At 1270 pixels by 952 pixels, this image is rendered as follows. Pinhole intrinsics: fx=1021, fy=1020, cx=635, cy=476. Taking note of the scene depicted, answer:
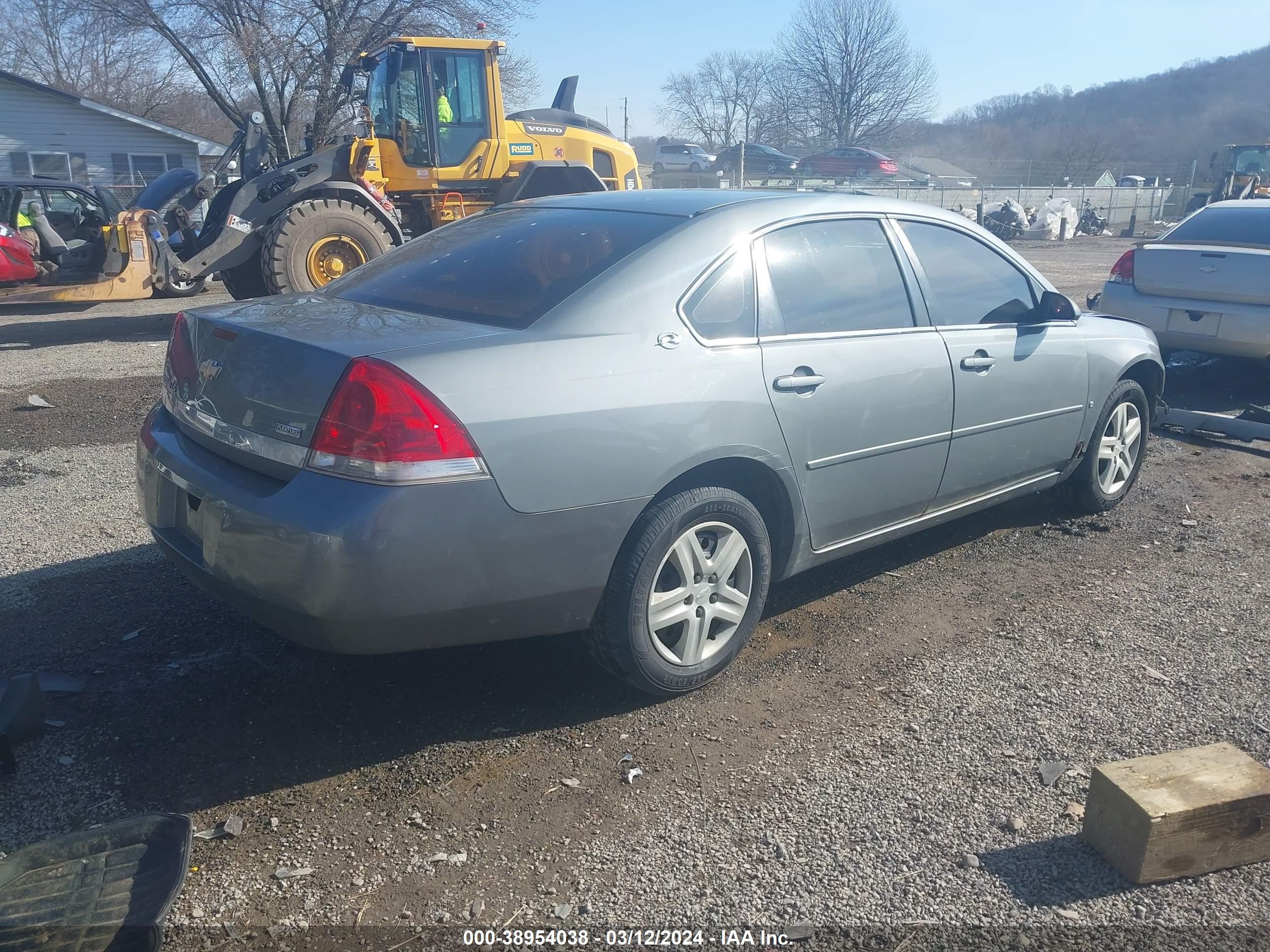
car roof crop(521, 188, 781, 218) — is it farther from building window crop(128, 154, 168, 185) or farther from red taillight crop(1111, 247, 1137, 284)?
building window crop(128, 154, 168, 185)

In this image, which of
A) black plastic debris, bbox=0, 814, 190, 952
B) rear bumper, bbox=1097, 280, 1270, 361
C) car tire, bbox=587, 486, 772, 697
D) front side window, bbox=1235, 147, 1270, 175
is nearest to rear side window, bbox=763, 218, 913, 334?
car tire, bbox=587, 486, 772, 697

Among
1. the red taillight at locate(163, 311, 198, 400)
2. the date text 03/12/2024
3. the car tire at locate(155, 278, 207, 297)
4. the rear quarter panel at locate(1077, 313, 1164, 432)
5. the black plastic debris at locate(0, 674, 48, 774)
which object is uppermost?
the red taillight at locate(163, 311, 198, 400)

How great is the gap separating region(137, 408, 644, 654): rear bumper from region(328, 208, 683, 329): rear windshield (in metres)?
0.70

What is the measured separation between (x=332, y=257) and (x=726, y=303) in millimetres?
8872

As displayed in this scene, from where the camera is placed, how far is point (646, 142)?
96.2 metres

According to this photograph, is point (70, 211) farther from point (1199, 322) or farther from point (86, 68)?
point (86, 68)

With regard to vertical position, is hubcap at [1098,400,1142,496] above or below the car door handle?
below

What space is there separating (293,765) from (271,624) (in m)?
0.42

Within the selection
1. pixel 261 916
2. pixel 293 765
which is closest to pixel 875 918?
pixel 261 916

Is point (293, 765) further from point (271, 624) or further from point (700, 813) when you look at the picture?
point (700, 813)

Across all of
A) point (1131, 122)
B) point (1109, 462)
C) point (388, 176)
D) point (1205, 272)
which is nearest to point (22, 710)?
point (1109, 462)

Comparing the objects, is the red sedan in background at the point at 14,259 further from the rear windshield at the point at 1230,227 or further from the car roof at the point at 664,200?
the rear windshield at the point at 1230,227

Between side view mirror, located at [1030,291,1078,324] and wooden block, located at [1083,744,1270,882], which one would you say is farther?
side view mirror, located at [1030,291,1078,324]

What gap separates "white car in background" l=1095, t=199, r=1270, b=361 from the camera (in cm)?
760
